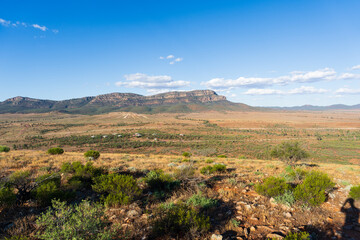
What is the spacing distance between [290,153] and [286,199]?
38.2ft

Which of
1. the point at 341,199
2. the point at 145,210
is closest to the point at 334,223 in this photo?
the point at 341,199

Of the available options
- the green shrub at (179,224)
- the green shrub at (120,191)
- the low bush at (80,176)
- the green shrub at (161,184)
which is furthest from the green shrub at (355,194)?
the low bush at (80,176)

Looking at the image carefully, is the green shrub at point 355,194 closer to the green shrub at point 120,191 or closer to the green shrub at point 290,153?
the green shrub at point 120,191

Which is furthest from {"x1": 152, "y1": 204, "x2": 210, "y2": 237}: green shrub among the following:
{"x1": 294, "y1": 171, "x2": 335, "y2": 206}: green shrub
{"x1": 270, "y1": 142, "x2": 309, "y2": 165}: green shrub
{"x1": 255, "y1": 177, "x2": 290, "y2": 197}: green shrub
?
{"x1": 270, "y1": 142, "x2": 309, "y2": 165}: green shrub

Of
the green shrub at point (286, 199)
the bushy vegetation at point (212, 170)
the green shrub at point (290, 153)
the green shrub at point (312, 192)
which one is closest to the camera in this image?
the green shrub at point (312, 192)

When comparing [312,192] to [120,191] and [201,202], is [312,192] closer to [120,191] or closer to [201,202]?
[201,202]

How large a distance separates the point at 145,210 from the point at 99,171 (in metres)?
4.12

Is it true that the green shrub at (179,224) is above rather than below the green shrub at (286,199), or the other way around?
above

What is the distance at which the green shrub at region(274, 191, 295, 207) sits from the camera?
194 inches

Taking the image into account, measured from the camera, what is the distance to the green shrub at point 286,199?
4.93 metres

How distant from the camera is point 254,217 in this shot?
4.34m

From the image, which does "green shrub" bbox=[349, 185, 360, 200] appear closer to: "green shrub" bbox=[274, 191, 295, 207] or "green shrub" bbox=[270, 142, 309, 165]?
"green shrub" bbox=[274, 191, 295, 207]

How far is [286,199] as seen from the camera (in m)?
5.05

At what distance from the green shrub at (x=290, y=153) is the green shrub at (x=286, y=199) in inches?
414
